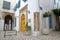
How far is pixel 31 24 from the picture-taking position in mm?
6582

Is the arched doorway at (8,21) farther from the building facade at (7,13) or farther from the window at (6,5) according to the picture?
the window at (6,5)

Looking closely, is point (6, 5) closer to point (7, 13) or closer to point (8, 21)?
point (7, 13)

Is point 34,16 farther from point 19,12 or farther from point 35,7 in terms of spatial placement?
point 19,12

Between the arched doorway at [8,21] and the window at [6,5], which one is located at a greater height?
the window at [6,5]

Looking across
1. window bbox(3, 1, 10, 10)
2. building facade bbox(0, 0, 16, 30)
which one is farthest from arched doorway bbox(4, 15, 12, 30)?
window bbox(3, 1, 10, 10)

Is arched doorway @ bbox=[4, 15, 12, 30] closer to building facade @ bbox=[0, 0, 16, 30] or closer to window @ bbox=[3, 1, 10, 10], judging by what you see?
building facade @ bbox=[0, 0, 16, 30]

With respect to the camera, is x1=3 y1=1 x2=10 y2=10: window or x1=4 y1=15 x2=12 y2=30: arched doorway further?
x1=4 y1=15 x2=12 y2=30: arched doorway

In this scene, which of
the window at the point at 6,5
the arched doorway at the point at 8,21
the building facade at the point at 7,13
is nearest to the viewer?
the building facade at the point at 7,13

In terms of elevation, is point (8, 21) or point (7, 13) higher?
point (7, 13)

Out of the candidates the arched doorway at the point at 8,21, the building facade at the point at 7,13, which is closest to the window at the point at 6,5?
the building facade at the point at 7,13

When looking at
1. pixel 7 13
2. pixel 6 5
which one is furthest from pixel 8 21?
pixel 6 5

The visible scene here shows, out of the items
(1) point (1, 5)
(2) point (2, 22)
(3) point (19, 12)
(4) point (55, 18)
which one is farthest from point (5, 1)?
(4) point (55, 18)

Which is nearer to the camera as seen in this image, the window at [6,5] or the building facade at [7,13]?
the building facade at [7,13]

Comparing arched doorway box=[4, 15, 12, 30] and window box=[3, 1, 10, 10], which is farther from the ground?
window box=[3, 1, 10, 10]
